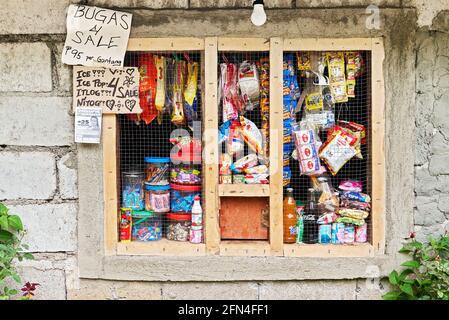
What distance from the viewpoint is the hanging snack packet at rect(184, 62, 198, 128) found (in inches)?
164

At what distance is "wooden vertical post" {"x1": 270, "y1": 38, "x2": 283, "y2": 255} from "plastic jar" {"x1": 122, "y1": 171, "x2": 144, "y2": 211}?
0.95m

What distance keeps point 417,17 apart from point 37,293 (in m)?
3.23

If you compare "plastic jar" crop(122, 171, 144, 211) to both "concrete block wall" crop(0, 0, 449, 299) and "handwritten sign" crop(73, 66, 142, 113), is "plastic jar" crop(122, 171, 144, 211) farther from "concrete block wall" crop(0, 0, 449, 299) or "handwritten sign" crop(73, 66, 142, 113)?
"handwritten sign" crop(73, 66, 142, 113)

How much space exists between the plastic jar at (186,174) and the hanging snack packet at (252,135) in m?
0.40

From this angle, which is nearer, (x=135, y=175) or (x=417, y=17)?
(x=417, y=17)

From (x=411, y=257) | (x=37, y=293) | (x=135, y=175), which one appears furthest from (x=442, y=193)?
(x=37, y=293)

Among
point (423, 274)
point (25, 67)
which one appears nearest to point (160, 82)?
point (25, 67)

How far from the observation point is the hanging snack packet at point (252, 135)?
414 centimetres

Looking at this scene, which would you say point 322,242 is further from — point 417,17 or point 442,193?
point 417,17

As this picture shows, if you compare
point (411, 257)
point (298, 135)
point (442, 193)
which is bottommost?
point (411, 257)

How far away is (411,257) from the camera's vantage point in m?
4.09

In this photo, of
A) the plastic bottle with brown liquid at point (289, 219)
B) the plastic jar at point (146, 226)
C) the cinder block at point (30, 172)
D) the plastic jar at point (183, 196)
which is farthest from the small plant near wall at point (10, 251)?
the plastic bottle with brown liquid at point (289, 219)

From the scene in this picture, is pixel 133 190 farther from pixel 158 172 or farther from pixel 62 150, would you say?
pixel 62 150

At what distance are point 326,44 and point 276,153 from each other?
2.67ft
